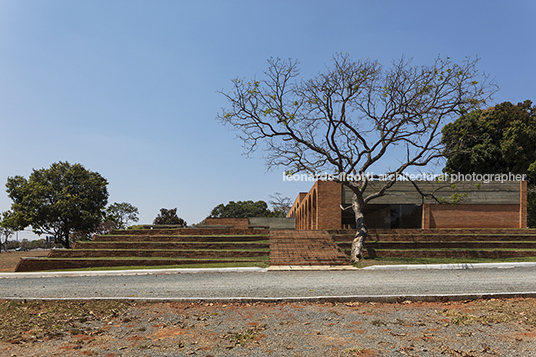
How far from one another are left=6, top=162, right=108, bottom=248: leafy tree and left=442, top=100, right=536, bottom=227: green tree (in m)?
37.4

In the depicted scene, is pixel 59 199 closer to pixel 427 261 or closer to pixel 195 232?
pixel 195 232

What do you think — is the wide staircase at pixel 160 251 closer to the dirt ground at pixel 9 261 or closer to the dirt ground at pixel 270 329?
the dirt ground at pixel 9 261

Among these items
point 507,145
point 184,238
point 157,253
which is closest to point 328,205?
point 184,238

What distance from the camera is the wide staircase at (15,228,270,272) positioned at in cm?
1600

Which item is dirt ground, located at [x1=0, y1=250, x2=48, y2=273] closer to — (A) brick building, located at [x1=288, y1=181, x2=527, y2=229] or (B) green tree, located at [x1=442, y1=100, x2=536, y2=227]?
(A) brick building, located at [x1=288, y1=181, x2=527, y2=229]

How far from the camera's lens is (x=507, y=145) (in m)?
33.5

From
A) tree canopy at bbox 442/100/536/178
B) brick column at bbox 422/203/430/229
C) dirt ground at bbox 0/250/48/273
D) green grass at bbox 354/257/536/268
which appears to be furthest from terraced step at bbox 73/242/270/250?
tree canopy at bbox 442/100/536/178

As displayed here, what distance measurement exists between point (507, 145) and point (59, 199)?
45.0 m

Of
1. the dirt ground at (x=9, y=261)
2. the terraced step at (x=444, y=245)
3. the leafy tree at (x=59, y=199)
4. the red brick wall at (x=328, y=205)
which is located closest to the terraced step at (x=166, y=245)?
the dirt ground at (x=9, y=261)

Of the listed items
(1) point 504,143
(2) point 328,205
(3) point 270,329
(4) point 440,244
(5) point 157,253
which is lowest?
(5) point 157,253

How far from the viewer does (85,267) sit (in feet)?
52.7

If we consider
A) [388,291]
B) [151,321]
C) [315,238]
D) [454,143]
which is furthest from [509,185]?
[151,321]

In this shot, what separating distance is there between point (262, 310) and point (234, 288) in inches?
88.8

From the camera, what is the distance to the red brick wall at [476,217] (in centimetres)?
2631
